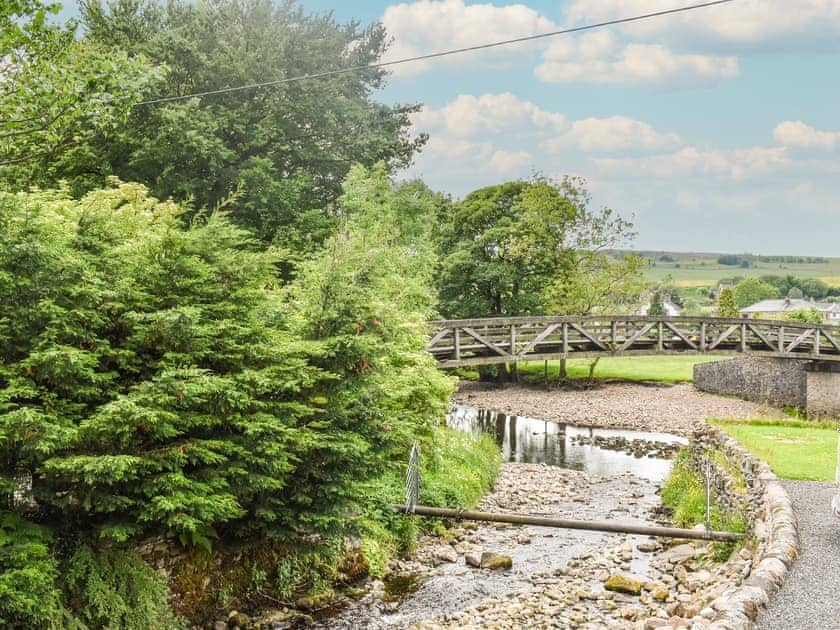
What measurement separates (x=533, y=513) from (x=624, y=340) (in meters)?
14.0

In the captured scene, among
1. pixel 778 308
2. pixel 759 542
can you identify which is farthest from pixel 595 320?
pixel 778 308

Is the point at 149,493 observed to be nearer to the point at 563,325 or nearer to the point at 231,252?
the point at 231,252

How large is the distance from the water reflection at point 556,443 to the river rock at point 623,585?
24.9 feet

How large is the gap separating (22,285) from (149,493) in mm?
2395

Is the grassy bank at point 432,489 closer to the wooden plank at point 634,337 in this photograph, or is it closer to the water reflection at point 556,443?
the water reflection at point 556,443

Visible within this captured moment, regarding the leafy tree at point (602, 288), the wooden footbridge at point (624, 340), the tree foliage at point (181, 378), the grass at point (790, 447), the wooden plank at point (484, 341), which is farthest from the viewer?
the leafy tree at point (602, 288)

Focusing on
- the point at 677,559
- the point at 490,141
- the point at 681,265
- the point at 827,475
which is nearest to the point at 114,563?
the point at 677,559

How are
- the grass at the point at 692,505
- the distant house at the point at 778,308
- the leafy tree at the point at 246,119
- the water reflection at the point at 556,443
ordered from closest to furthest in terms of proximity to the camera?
the grass at the point at 692,505
the water reflection at the point at 556,443
the leafy tree at the point at 246,119
the distant house at the point at 778,308

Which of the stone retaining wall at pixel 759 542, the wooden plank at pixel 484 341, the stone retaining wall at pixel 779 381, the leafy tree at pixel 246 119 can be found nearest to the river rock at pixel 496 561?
the stone retaining wall at pixel 759 542

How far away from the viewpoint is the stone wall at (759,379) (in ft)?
87.6

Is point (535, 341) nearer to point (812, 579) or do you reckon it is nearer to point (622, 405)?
point (622, 405)

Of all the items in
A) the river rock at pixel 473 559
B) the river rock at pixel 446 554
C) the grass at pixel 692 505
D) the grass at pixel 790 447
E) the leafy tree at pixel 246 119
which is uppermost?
the leafy tree at pixel 246 119

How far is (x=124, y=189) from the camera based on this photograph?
39.7ft

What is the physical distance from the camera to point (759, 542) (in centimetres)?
836
